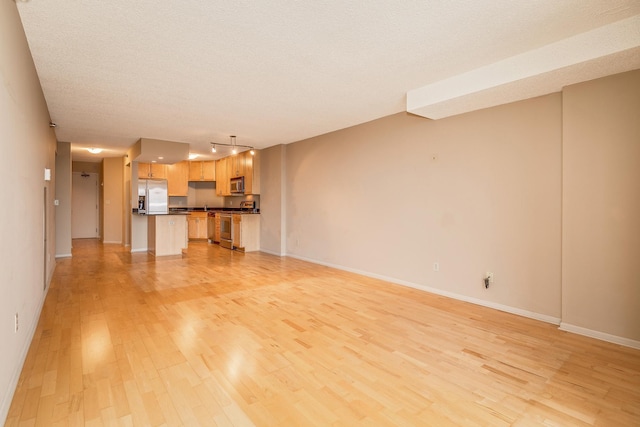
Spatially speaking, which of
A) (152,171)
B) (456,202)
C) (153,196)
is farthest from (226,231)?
(456,202)

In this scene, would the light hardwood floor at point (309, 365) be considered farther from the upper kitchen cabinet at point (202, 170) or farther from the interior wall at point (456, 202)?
the upper kitchen cabinet at point (202, 170)

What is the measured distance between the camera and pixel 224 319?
3336mm

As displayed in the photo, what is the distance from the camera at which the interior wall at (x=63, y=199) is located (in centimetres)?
704

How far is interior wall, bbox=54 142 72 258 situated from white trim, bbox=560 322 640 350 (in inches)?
Answer: 357

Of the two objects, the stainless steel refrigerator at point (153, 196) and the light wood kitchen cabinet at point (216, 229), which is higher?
the stainless steel refrigerator at point (153, 196)

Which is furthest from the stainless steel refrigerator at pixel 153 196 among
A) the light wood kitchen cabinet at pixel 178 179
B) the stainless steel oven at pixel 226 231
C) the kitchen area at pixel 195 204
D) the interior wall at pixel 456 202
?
the interior wall at pixel 456 202

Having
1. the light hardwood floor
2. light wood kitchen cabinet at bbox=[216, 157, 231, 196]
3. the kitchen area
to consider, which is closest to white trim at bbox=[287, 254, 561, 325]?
the light hardwood floor

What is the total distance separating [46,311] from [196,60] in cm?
317

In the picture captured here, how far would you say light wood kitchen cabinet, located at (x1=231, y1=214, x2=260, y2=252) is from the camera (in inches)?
308

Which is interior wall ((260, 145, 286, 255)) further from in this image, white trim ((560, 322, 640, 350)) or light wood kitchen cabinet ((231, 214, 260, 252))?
white trim ((560, 322, 640, 350))

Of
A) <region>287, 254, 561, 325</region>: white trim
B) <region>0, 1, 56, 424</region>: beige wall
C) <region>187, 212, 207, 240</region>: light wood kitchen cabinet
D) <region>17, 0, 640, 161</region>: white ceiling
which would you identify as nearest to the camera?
<region>0, 1, 56, 424</region>: beige wall

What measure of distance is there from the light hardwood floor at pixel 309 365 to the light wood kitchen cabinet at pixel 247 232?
365cm

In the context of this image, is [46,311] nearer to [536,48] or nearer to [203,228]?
[536,48]

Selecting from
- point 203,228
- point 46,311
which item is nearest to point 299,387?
point 46,311
